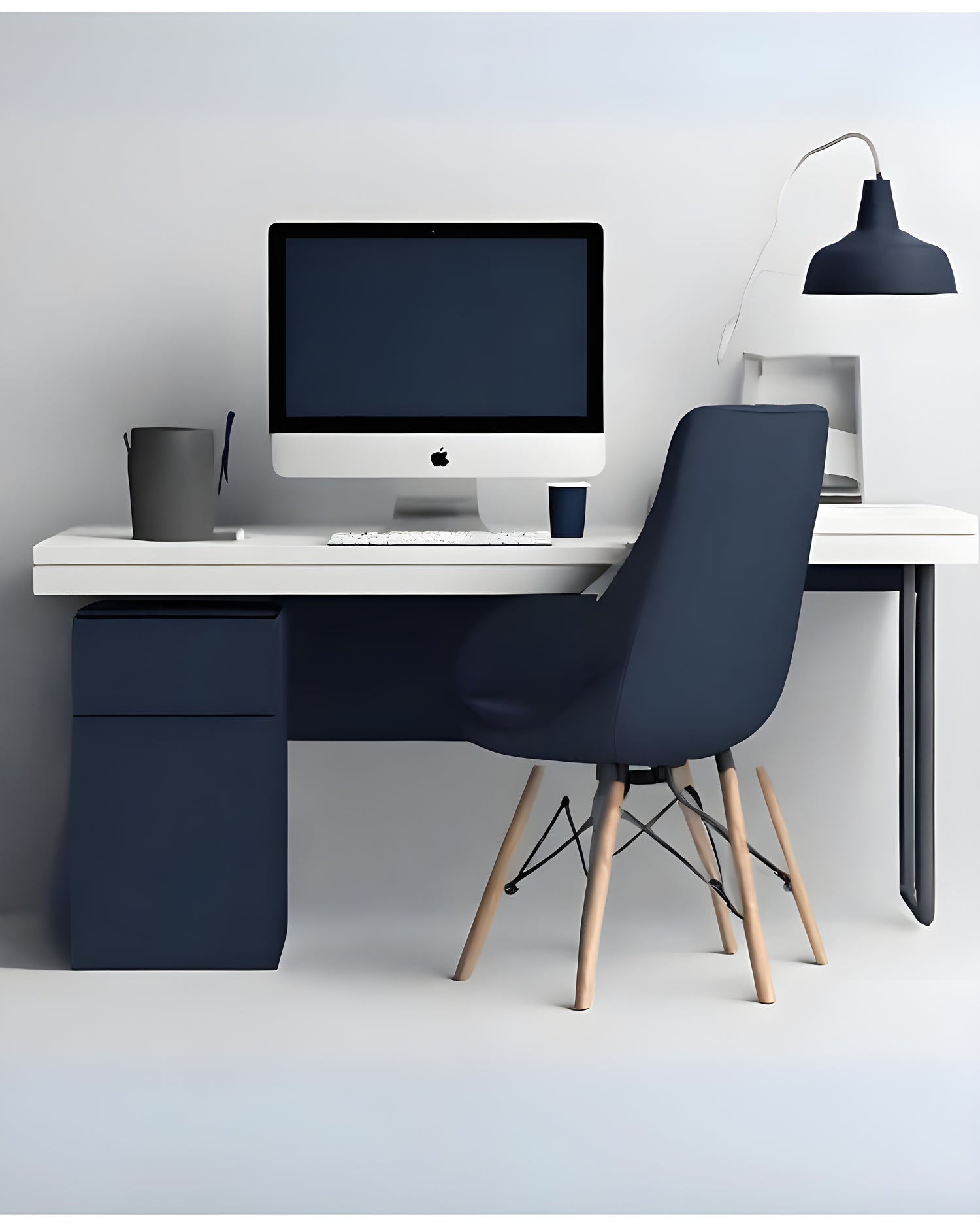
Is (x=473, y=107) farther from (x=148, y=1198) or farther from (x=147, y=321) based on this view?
(x=148, y=1198)

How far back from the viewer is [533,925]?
109 inches

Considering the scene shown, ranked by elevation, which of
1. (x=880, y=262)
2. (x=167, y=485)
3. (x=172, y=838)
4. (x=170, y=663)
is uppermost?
(x=880, y=262)

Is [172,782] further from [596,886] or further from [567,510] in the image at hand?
[567,510]

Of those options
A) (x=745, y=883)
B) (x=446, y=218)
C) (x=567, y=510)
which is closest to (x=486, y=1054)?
(x=745, y=883)

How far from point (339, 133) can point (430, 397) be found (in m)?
0.62

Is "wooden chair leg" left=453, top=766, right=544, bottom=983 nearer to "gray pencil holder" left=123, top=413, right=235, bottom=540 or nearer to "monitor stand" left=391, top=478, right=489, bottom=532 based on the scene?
"monitor stand" left=391, top=478, right=489, bottom=532

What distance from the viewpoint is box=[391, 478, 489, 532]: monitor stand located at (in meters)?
2.65

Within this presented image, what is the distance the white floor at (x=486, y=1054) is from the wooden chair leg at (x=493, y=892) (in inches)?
1.5

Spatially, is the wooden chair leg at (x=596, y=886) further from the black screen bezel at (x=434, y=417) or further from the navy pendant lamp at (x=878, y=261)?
the navy pendant lamp at (x=878, y=261)

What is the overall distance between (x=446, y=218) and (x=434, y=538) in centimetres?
76

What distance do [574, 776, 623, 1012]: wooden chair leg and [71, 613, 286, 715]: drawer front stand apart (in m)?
0.63

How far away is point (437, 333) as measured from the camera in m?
2.60

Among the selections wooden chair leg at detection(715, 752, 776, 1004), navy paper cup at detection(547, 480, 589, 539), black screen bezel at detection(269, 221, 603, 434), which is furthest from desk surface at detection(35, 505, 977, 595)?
wooden chair leg at detection(715, 752, 776, 1004)

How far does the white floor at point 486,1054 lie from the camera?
1.82m
